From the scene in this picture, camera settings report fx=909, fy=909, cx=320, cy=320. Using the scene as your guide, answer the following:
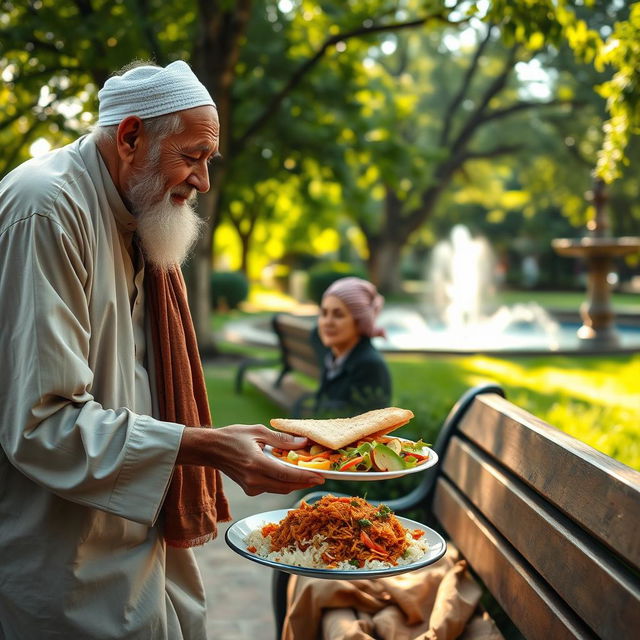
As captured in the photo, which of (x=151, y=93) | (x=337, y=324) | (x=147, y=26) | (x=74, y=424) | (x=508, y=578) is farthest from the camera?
(x=147, y=26)

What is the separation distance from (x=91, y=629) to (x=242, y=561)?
129 inches

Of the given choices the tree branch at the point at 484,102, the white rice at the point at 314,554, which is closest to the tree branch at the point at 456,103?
the tree branch at the point at 484,102

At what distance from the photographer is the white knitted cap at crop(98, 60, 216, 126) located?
2309 mm

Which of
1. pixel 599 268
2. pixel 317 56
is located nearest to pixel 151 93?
pixel 317 56

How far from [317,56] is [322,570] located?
11903 mm

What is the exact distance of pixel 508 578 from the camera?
2.80 meters

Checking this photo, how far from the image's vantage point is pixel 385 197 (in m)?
34.0

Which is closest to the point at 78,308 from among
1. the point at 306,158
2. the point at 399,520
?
the point at 399,520

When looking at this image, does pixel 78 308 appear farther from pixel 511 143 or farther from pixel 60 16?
pixel 511 143

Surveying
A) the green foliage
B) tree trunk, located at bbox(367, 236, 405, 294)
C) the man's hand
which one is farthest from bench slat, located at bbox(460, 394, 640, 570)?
tree trunk, located at bbox(367, 236, 405, 294)

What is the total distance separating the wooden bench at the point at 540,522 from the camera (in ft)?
6.89

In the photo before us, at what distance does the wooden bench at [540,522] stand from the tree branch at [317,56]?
26.3 feet

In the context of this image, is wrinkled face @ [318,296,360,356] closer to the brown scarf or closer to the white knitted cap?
the brown scarf

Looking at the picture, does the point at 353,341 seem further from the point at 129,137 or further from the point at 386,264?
the point at 386,264
